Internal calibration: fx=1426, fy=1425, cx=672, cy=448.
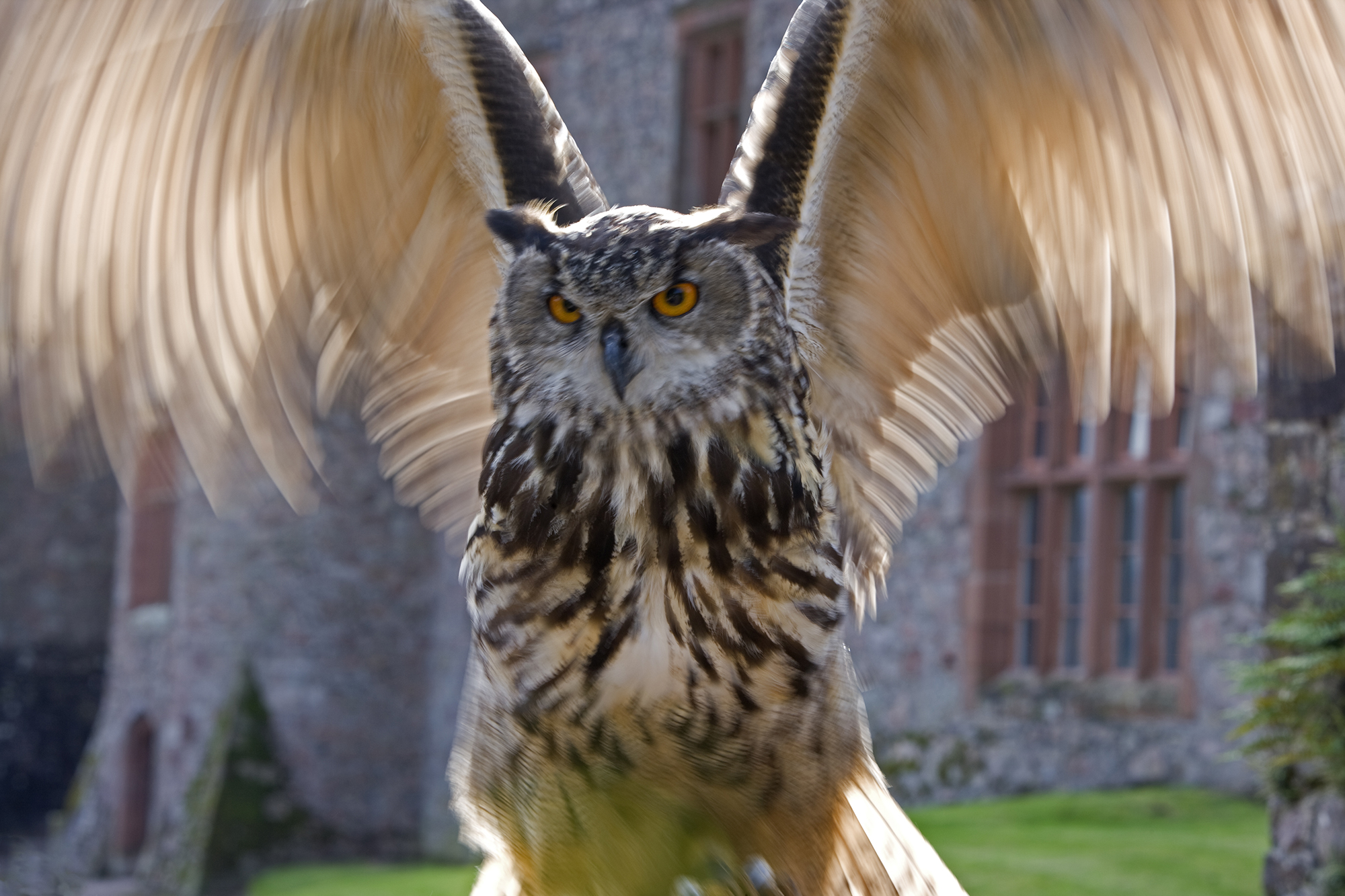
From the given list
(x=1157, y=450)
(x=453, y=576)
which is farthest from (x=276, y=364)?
(x=453, y=576)

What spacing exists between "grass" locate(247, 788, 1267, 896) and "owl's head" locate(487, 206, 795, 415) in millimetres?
3949

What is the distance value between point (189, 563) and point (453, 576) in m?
2.42

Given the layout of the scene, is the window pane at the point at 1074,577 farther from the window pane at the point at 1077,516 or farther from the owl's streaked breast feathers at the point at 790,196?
the owl's streaked breast feathers at the point at 790,196

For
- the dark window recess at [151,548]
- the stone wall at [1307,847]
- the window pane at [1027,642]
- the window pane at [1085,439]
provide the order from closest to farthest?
the stone wall at [1307,847]
the window pane at [1085,439]
the window pane at [1027,642]
the dark window recess at [151,548]

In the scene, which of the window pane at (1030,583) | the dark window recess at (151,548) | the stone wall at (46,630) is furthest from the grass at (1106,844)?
the stone wall at (46,630)

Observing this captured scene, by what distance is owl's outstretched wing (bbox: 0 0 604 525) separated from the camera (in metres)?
2.36

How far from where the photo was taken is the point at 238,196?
2598mm

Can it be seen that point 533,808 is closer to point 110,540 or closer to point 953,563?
point 953,563

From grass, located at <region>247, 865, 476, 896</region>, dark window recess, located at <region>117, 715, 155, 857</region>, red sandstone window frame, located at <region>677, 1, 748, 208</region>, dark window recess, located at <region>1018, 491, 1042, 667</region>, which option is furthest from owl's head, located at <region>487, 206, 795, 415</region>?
dark window recess, located at <region>117, 715, 155, 857</region>

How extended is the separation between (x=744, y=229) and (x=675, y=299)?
0.15 m

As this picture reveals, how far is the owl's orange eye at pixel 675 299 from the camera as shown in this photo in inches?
83.5

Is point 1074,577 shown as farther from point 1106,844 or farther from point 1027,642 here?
point 1106,844

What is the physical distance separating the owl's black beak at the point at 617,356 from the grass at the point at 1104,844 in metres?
4.01

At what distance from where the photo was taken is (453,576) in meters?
13.2
